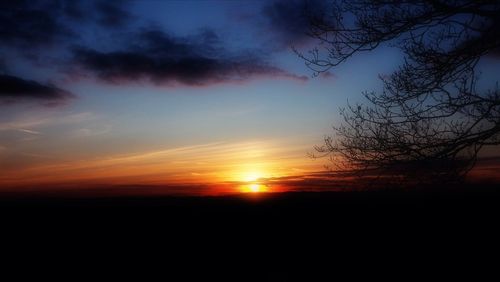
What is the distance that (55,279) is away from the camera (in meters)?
8.55

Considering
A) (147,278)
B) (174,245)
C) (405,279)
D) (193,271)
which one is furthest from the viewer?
(174,245)

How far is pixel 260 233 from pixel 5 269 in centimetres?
748

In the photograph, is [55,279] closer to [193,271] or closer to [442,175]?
[193,271]

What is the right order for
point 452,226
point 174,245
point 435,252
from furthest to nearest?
1. point 452,226
2. point 174,245
3. point 435,252

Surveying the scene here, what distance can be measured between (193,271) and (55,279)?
2.98 m

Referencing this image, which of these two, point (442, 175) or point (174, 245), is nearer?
point (442, 175)

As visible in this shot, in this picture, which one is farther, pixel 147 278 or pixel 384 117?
pixel 147 278

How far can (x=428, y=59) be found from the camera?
21.8 feet

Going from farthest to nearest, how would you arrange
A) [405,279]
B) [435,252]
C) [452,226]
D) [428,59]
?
[452,226]
[435,252]
[405,279]
[428,59]

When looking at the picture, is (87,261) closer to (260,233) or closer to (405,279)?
(260,233)

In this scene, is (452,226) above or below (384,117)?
below

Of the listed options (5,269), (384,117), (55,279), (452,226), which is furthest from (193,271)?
(452,226)

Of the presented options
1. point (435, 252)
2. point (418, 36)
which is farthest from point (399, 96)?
point (435, 252)

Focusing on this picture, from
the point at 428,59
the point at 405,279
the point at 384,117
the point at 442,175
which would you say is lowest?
the point at 405,279
